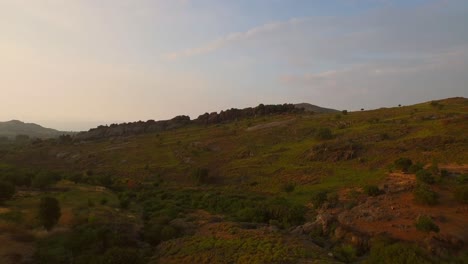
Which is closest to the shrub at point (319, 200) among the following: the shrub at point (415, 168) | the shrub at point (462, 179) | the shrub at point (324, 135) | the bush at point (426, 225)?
the shrub at point (415, 168)

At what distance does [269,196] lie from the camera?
45.8 meters

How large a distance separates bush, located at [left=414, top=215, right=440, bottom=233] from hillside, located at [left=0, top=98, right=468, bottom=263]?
0.13 metres

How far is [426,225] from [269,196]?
22097 millimetres

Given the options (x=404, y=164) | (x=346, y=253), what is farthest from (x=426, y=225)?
(x=404, y=164)

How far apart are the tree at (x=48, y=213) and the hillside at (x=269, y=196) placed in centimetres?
58

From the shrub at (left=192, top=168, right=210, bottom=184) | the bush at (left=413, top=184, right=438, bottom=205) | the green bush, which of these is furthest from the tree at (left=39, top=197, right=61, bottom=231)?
the shrub at (left=192, top=168, right=210, bottom=184)

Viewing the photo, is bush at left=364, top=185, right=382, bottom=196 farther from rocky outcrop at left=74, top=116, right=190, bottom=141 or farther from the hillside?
rocky outcrop at left=74, top=116, right=190, bottom=141

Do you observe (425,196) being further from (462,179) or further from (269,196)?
(269,196)

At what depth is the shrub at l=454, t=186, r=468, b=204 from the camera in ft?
95.2

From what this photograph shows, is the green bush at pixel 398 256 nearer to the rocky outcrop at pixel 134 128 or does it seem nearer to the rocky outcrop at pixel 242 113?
the rocky outcrop at pixel 242 113

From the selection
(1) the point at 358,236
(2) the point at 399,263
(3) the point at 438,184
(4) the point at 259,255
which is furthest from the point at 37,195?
(3) the point at 438,184

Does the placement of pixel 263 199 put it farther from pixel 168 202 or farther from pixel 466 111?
pixel 466 111

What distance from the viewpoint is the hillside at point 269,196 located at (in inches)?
958

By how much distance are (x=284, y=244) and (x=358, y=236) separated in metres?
6.24
